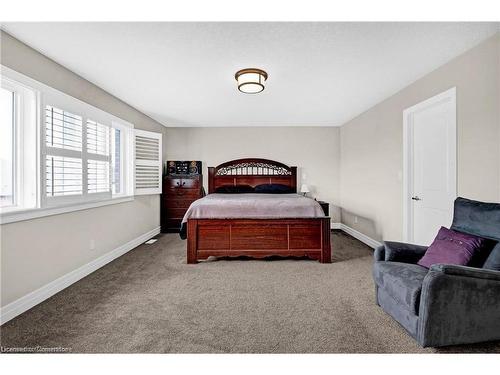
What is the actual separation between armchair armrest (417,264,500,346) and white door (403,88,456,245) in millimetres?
1335

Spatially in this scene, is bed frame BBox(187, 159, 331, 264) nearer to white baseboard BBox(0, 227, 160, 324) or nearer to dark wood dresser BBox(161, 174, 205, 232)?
white baseboard BBox(0, 227, 160, 324)

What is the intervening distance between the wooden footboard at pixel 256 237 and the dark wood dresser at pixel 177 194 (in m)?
2.13

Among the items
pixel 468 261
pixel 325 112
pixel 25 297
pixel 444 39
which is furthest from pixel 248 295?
pixel 325 112

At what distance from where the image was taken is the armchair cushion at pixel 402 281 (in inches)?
68.6

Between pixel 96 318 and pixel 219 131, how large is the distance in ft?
15.1

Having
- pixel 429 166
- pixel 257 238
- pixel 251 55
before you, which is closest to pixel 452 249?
pixel 429 166

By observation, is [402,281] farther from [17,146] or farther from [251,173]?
[251,173]

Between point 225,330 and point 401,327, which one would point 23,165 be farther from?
point 401,327

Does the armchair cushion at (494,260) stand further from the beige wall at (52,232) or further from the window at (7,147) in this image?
the window at (7,147)

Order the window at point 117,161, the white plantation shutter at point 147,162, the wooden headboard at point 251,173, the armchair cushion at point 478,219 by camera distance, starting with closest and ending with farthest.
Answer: the armchair cushion at point 478,219
the window at point 117,161
the white plantation shutter at point 147,162
the wooden headboard at point 251,173

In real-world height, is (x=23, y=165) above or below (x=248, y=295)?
above

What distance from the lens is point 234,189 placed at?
5.65m

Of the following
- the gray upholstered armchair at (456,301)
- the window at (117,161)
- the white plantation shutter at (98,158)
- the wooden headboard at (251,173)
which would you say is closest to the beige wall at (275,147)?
the wooden headboard at (251,173)

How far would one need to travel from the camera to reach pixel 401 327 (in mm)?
1969
